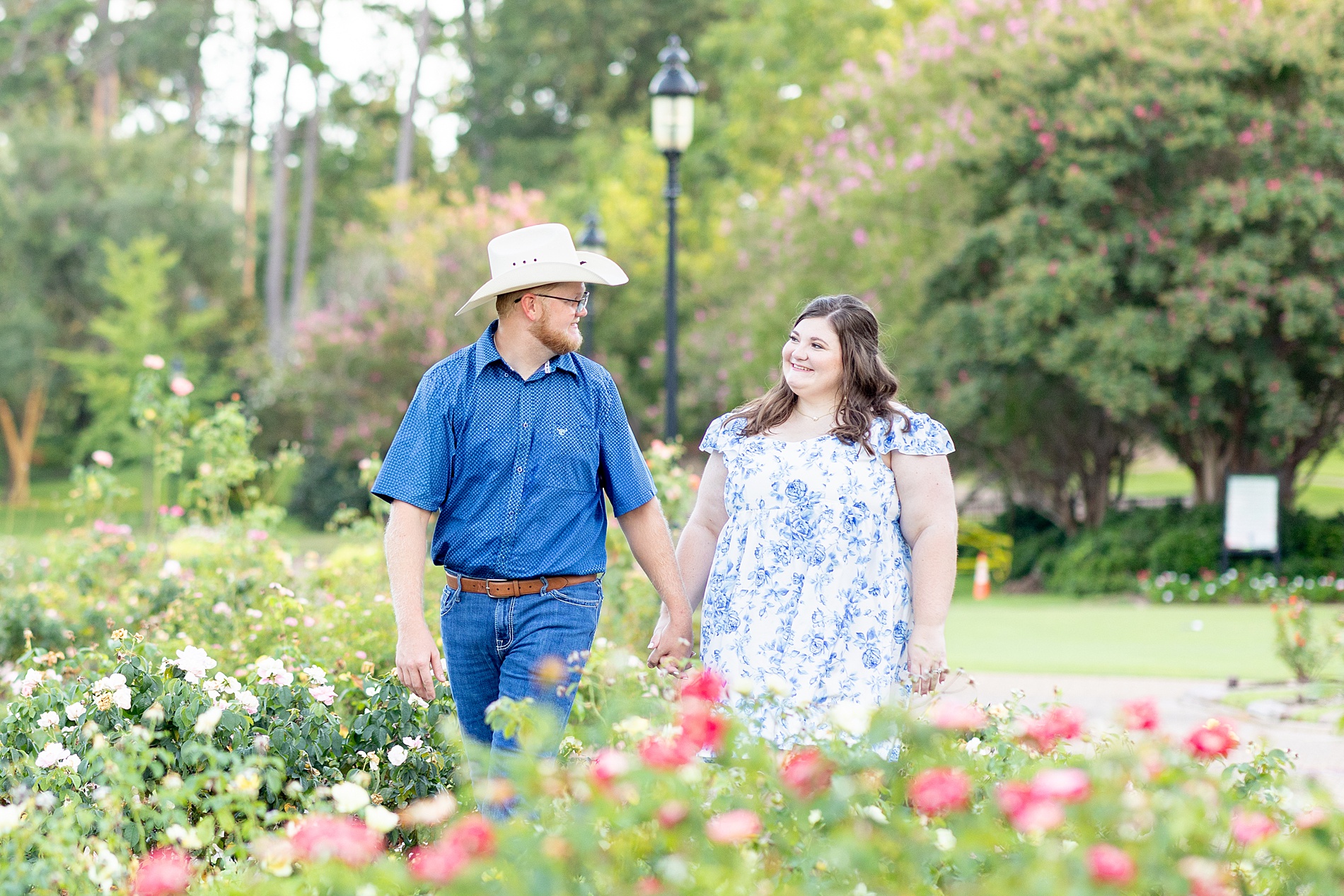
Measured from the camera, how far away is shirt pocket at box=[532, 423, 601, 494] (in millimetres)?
3449

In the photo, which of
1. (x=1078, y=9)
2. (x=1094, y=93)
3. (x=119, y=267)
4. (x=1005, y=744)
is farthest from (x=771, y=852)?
(x=119, y=267)

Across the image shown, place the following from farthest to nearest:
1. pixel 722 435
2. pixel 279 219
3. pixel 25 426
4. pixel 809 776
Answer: pixel 279 219, pixel 25 426, pixel 722 435, pixel 809 776

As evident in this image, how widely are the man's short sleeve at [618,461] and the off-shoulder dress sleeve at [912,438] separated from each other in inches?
25.3

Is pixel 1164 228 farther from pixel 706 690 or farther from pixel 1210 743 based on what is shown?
pixel 706 690

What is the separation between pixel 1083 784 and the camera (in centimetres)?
183

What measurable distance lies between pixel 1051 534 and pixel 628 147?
13.9 metres

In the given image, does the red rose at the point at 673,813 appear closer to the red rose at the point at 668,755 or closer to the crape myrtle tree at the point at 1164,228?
the red rose at the point at 668,755

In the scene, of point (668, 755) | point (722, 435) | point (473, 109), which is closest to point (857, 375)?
point (722, 435)

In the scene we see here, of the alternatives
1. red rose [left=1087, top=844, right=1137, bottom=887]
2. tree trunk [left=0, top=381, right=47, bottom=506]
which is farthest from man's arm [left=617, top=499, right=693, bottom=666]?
tree trunk [left=0, top=381, right=47, bottom=506]

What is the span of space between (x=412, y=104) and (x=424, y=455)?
3268 cm

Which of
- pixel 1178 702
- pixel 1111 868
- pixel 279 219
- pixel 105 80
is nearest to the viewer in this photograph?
pixel 1111 868

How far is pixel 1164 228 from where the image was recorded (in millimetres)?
16391

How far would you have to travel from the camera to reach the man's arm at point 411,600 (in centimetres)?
333

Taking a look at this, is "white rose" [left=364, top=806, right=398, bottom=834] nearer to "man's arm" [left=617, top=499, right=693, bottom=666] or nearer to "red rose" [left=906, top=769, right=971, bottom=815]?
"red rose" [left=906, top=769, right=971, bottom=815]
